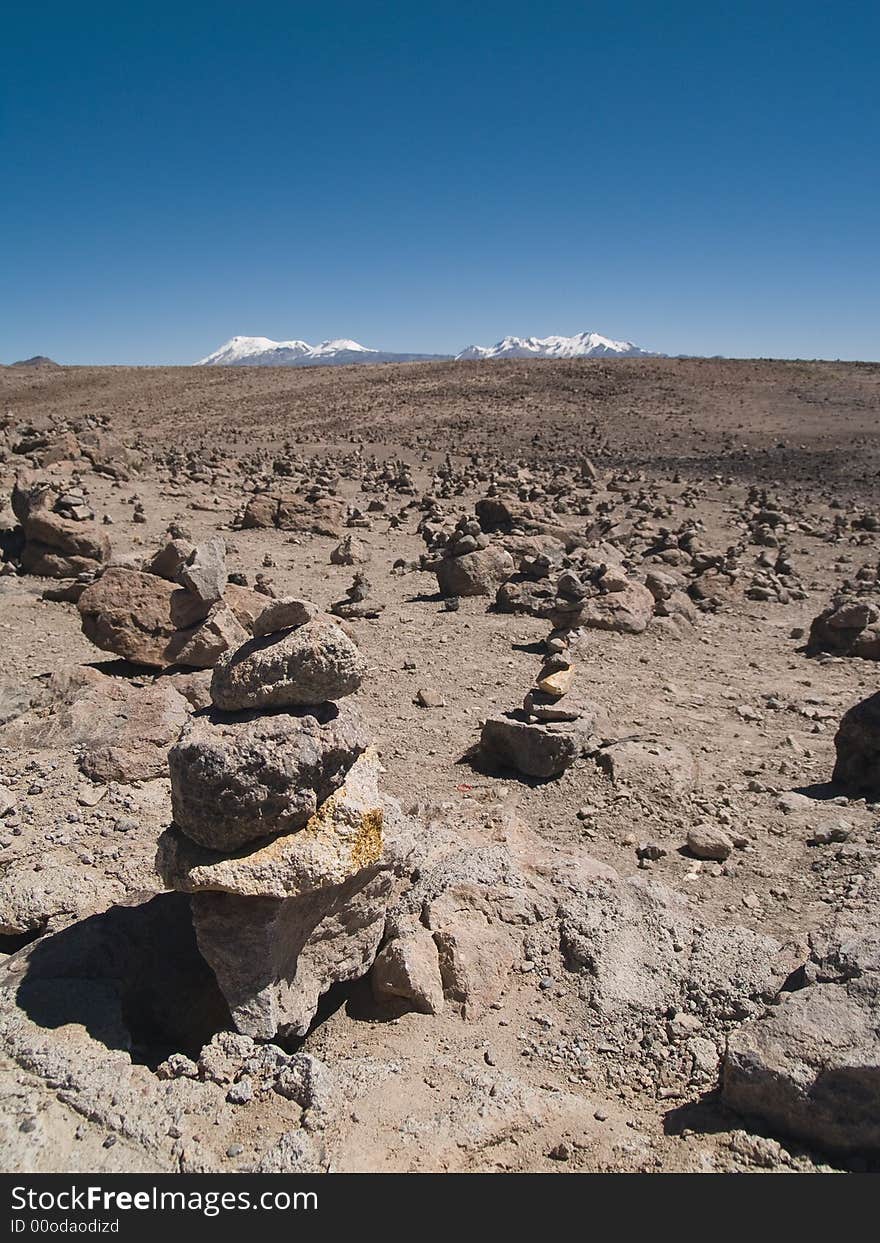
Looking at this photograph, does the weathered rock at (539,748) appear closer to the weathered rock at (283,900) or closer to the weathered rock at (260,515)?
→ the weathered rock at (283,900)

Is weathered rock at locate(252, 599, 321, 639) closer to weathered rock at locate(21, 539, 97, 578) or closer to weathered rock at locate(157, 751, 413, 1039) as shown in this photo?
weathered rock at locate(157, 751, 413, 1039)

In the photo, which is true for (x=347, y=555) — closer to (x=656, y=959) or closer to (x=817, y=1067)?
(x=656, y=959)

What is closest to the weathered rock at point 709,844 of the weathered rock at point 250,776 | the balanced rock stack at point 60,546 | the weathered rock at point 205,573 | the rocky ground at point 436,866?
the rocky ground at point 436,866

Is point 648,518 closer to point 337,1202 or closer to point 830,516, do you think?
point 830,516

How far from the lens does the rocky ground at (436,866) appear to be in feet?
9.18

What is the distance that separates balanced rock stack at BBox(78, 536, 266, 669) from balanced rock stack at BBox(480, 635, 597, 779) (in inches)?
90.9

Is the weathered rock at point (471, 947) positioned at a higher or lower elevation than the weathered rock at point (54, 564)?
lower

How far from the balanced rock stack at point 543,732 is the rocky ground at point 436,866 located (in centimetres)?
3

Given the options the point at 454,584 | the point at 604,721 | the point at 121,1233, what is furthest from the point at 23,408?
the point at 121,1233

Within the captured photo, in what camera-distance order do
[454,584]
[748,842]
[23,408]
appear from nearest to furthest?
[748,842]
[454,584]
[23,408]

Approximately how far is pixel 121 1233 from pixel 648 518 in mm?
14572

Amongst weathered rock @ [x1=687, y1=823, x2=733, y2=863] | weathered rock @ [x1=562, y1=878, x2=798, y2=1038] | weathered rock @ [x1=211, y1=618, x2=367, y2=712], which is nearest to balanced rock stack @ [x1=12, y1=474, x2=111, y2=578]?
weathered rock @ [x1=211, y1=618, x2=367, y2=712]

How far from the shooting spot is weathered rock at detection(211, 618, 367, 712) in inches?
128

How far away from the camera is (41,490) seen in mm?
10438
